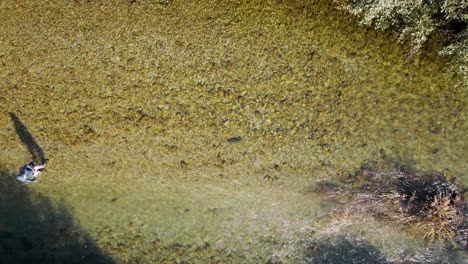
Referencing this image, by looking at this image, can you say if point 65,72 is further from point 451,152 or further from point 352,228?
point 451,152

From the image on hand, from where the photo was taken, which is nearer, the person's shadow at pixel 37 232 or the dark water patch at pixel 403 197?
the dark water patch at pixel 403 197

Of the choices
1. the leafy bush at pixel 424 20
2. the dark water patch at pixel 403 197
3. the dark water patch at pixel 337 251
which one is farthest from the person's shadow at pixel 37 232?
the leafy bush at pixel 424 20

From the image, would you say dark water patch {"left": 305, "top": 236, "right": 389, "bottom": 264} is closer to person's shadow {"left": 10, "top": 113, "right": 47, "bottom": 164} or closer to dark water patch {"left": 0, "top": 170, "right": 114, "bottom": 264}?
dark water patch {"left": 0, "top": 170, "right": 114, "bottom": 264}

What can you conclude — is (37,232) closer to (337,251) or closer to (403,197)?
(337,251)

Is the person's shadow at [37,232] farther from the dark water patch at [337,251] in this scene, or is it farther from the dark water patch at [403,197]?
the dark water patch at [403,197]

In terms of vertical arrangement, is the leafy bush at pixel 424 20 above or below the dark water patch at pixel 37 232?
below

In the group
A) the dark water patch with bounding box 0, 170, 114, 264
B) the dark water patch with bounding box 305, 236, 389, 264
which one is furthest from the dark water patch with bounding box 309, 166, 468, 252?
the dark water patch with bounding box 0, 170, 114, 264

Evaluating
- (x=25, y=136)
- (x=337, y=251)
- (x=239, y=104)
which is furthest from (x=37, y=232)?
(x=337, y=251)
